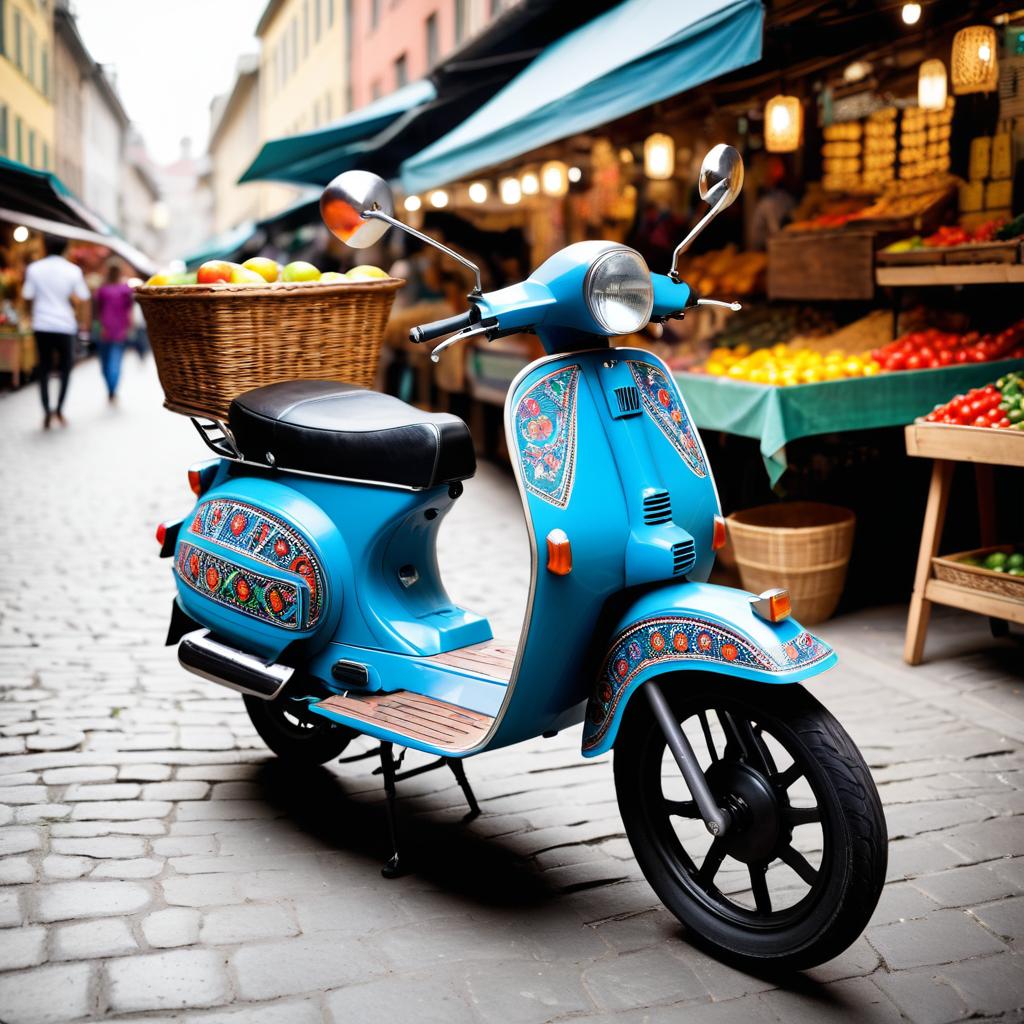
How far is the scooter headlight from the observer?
2.94 m

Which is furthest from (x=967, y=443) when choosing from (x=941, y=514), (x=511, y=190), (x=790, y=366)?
(x=511, y=190)

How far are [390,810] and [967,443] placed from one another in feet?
9.84

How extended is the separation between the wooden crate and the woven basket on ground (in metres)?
1.98

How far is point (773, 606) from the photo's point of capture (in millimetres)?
2771

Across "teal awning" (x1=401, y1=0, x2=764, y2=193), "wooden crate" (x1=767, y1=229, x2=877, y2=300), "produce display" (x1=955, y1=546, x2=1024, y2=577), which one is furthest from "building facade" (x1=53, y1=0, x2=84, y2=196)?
"produce display" (x1=955, y1=546, x2=1024, y2=577)

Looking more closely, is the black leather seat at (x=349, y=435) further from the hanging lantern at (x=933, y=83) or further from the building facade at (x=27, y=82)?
the building facade at (x=27, y=82)

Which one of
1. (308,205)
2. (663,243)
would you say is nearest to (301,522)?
(663,243)

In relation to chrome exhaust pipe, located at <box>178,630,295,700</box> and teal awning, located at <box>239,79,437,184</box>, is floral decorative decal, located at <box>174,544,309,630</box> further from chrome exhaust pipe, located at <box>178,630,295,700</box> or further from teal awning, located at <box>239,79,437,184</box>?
teal awning, located at <box>239,79,437,184</box>

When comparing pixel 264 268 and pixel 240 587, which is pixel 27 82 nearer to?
pixel 264 268

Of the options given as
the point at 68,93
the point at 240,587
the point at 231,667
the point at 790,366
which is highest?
the point at 68,93

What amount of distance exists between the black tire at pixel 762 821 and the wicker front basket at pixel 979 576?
7.50ft

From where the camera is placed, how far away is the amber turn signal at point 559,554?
9.57 feet

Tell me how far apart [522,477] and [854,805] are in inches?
42.1

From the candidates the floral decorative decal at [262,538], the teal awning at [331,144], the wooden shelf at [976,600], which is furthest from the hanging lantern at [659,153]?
the floral decorative decal at [262,538]
